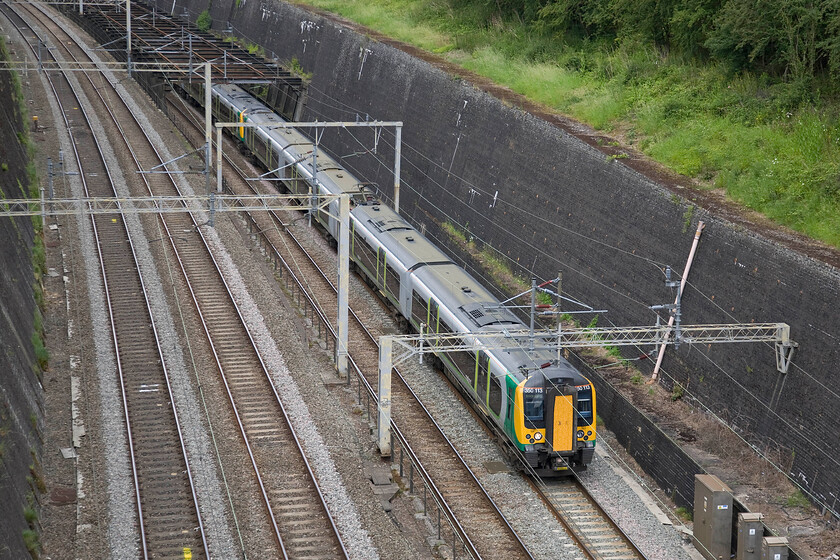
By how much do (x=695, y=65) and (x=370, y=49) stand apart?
1711cm

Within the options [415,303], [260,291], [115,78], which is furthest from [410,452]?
[115,78]

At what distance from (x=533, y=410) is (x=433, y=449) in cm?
300

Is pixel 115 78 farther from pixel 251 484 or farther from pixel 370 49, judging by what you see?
pixel 251 484

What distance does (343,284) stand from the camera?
26.3 m

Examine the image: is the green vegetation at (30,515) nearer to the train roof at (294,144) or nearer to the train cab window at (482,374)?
the train cab window at (482,374)

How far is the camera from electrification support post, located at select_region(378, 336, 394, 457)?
72.7ft

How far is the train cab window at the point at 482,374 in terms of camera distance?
22688mm

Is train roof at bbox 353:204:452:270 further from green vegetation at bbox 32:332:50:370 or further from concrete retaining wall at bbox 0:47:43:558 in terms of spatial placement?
concrete retaining wall at bbox 0:47:43:558

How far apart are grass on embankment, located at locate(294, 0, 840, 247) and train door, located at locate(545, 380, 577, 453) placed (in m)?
6.93

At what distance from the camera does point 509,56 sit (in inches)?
1711

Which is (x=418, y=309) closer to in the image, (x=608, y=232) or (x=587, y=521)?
(x=608, y=232)

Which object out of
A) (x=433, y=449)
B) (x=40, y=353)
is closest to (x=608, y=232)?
(x=433, y=449)

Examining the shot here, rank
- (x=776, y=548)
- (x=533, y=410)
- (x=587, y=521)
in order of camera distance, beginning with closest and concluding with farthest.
→ (x=776, y=548) → (x=587, y=521) → (x=533, y=410)

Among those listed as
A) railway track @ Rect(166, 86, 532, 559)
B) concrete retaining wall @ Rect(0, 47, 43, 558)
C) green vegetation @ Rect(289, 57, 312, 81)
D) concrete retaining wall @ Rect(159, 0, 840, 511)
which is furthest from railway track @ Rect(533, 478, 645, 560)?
green vegetation @ Rect(289, 57, 312, 81)
